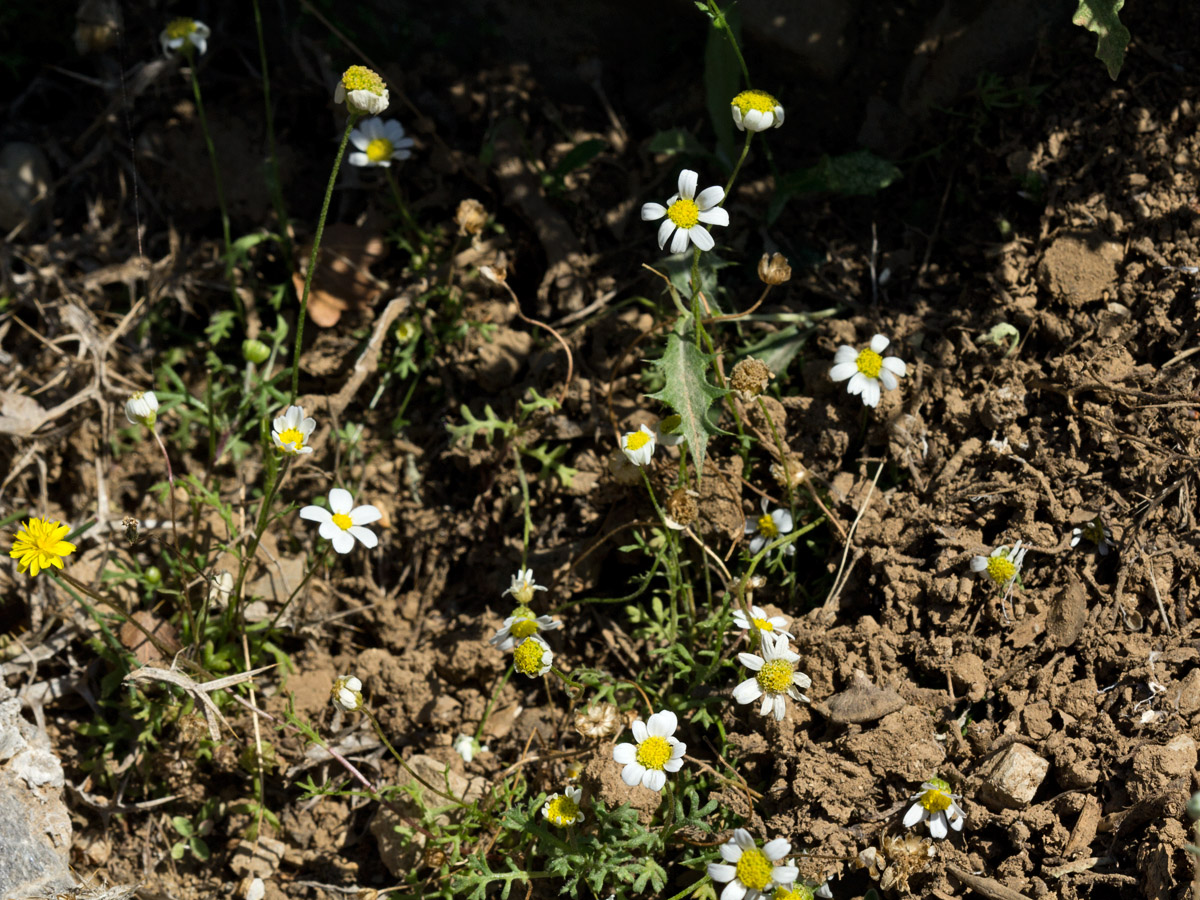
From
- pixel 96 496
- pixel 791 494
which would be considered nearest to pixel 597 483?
pixel 791 494

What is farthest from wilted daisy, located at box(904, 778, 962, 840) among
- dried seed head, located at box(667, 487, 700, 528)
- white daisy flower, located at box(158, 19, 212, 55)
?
white daisy flower, located at box(158, 19, 212, 55)

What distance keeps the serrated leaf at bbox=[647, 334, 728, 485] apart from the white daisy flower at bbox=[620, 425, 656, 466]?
11cm

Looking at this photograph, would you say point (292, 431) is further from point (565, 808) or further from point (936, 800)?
point (936, 800)

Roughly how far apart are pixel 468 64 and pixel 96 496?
78.6 inches

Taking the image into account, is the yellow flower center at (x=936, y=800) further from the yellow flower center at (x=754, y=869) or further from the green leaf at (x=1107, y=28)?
the green leaf at (x=1107, y=28)

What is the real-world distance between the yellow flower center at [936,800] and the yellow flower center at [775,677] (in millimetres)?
402

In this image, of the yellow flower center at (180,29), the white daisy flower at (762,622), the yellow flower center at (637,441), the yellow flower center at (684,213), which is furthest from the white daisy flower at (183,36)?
the white daisy flower at (762,622)

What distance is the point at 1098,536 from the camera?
2326 mm

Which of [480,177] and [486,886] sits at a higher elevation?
[480,177]

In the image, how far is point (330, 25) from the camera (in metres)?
3.06

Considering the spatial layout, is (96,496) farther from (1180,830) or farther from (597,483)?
(1180,830)

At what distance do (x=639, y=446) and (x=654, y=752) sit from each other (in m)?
0.76

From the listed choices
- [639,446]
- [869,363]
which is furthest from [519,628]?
[869,363]

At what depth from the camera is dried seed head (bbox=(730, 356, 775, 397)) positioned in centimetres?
248
